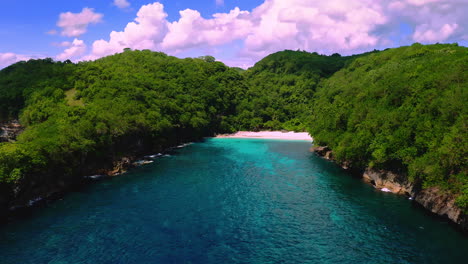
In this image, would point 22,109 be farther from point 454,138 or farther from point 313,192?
point 454,138

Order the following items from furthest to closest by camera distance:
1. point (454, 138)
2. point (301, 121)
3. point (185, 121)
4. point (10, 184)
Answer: point (301, 121), point (185, 121), point (10, 184), point (454, 138)

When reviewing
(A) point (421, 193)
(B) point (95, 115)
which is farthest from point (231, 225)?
(B) point (95, 115)

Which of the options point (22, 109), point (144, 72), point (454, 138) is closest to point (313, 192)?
point (454, 138)

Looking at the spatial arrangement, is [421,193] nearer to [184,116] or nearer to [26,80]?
[184,116]

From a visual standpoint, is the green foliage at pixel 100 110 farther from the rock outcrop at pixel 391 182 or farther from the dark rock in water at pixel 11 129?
the rock outcrop at pixel 391 182

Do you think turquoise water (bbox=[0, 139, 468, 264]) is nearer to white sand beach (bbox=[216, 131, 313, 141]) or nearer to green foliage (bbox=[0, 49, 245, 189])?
green foliage (bbox=[0, 49, 245, 189])

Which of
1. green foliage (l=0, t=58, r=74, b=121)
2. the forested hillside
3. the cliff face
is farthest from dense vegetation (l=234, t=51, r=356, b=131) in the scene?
the cliff face

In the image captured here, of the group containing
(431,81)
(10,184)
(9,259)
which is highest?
(431,81)
